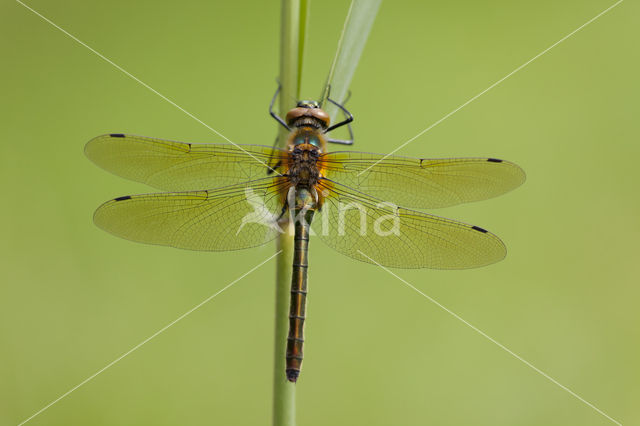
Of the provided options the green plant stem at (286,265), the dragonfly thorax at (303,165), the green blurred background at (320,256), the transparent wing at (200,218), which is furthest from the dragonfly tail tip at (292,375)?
Answer: the green blurred background at (320,256)

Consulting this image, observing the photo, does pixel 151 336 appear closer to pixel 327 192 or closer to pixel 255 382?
pixel 255 382

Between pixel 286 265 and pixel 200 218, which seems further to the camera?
pixel 200 218

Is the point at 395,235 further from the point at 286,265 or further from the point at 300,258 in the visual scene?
the point at 286,265

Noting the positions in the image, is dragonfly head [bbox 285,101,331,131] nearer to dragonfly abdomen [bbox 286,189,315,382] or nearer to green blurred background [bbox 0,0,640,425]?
dragonfly abdomen [bbox 286,189,315,382]

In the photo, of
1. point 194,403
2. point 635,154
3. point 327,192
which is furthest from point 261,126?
point 635,154

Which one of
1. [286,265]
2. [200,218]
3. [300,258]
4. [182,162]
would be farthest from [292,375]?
[182,162]

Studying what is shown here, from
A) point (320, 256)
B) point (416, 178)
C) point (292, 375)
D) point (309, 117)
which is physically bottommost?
point (292, 375)

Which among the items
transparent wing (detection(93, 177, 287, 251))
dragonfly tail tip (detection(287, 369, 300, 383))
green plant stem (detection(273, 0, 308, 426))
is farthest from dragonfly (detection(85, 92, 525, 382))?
green plant stem (detection(273, 0, 308, 426))
